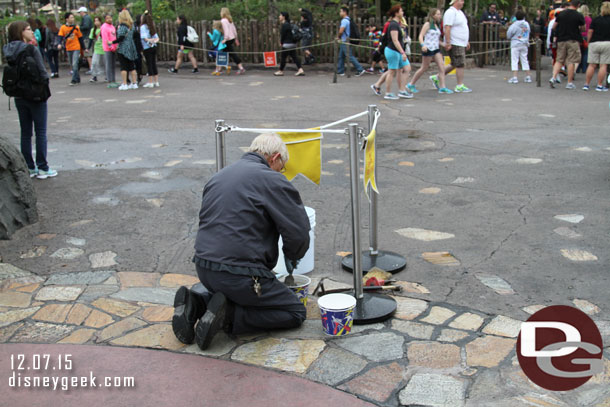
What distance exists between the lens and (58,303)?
4.71 meters

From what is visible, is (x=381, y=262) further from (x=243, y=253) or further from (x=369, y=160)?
(x=243, y=253)

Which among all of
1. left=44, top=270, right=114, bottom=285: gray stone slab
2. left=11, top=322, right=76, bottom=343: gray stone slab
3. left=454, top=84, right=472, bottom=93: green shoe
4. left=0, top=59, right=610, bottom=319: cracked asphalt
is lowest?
left=11, top=322, right=76, bottom=343: gray stone slab

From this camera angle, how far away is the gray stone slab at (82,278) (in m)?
5.08

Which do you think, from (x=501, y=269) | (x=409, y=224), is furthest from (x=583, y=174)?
(x=501, y=269)

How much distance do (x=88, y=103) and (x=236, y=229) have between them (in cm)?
1135

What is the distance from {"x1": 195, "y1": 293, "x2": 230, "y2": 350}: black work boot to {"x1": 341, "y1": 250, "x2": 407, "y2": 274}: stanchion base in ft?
4.75

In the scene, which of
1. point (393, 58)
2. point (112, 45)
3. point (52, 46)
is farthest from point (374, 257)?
point (52, 46)

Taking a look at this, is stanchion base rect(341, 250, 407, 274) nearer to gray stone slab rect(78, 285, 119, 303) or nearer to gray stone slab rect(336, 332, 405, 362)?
gray stone slab rect(336, 332, 405, 362)

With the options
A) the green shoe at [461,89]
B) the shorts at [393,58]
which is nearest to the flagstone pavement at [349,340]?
the shorts at [393,58]

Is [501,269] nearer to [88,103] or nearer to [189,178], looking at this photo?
[189,178]

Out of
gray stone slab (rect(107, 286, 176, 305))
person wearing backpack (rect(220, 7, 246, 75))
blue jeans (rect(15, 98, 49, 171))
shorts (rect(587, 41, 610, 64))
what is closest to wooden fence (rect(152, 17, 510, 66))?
person wearing backpack (rect(220, 7, 246, 75))

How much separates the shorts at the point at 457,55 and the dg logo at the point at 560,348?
10.3 metres

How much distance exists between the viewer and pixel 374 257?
5.38 metres

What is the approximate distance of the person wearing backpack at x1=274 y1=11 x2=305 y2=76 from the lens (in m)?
18.5
